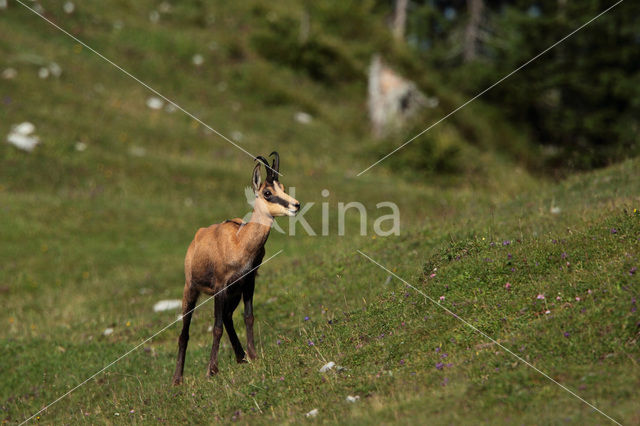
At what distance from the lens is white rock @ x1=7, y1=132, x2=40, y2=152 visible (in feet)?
97.9

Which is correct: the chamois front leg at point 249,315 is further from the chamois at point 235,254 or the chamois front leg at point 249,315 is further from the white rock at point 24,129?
the white rock at point 24,129

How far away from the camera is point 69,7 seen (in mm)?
43438

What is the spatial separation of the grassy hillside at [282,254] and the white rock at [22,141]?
16.7 inches

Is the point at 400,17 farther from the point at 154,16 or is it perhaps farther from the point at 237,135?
the point at 237,135

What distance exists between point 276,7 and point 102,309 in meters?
38.7

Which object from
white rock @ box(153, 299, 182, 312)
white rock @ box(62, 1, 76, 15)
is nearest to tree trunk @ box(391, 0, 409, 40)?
white rock @ box(62, 1, 76, 15)

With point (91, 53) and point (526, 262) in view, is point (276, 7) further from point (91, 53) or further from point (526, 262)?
point (526, 262)

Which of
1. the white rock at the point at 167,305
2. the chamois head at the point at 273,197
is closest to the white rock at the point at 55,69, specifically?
the white rock at the point at 167,305

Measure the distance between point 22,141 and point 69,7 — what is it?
57.5 feet

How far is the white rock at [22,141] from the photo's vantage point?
2984 centimetres

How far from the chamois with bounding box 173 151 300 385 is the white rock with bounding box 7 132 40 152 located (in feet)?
72.9

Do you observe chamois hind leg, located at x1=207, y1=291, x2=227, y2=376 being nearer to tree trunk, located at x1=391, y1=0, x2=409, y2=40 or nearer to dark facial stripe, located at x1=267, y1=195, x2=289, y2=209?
dark facial stripe, located at x1=267, y1=195, x2=289, y2=209

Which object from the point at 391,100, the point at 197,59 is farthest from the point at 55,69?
the point at 391,100

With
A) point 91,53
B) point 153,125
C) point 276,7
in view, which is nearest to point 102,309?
point 153,125
